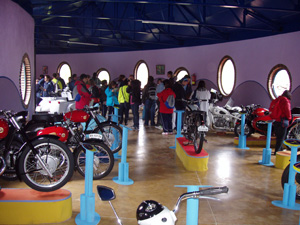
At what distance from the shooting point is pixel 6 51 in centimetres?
736

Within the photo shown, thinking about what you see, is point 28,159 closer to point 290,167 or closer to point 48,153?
point 48,153

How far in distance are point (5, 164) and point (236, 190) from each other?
3218 millimetres

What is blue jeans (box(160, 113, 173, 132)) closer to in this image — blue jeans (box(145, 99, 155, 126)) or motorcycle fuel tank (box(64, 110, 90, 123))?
blue jeans (box(145, 99, 155, 126))

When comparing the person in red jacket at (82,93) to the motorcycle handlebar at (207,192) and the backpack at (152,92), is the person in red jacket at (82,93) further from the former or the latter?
the motorcycle handlebar at (207,192)

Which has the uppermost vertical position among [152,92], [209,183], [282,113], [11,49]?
[11,49]

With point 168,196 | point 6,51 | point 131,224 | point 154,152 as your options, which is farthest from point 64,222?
point 6,51

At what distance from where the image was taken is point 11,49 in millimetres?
7707

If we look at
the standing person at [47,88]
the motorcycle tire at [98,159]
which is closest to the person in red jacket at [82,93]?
the motorcycle tire at [98,159]

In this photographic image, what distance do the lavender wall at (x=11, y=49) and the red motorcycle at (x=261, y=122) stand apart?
5.76m

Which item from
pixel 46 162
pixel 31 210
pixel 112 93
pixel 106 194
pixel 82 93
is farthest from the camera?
pixel 112 93

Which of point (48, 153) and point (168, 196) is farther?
point (168, 196)

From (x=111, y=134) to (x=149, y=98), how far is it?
505cm

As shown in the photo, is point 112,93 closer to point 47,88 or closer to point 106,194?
point 47,88

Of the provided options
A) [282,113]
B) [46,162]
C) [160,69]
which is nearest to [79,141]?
[46,162]
